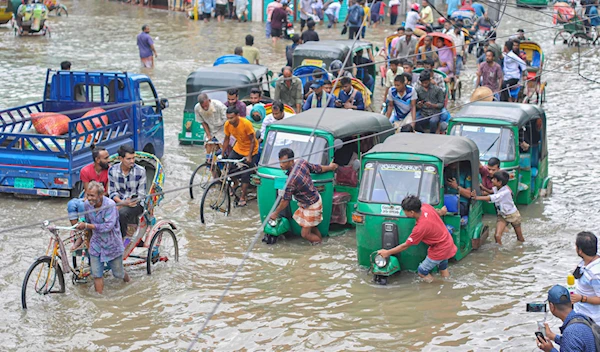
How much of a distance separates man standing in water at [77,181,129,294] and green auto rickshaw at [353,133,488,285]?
2869mm

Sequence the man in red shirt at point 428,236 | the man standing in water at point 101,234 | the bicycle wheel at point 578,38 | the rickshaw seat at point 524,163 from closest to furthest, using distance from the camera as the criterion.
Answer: the man standing in water at point 101,234 → the man in red shirt at point 428,236 → the rickshaw seat at point 524,163 → the bicycle wheel at point 578,38

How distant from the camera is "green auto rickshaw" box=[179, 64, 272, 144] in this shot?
666 inches

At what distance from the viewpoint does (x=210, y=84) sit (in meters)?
17.0

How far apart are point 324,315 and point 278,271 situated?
4.95ft

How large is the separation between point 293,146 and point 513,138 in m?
3.50

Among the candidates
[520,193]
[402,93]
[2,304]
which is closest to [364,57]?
[402,93]

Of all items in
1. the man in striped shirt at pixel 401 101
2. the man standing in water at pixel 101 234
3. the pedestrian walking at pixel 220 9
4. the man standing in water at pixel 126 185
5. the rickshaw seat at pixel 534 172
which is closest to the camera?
the man standing in water at pixel 101 234

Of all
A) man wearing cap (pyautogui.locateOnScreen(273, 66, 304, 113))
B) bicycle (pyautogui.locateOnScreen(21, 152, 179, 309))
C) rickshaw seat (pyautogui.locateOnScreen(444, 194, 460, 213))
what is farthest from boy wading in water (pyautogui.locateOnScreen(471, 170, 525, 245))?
man wearing cap (pyautogui.locateOnScreen(273, 66, 304, 113))

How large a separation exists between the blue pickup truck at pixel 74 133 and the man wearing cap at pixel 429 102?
4.52m

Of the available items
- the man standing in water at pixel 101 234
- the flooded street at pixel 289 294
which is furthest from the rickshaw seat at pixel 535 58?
the man standing in water at pixel 101 234

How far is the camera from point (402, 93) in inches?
588

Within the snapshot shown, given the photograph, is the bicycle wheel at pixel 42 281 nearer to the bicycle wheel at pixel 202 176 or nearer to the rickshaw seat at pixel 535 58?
the bicycle wheel at pixel 202 176

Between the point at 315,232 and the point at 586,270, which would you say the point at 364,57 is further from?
the point at 586,270

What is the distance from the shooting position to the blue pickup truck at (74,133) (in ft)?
44.4
